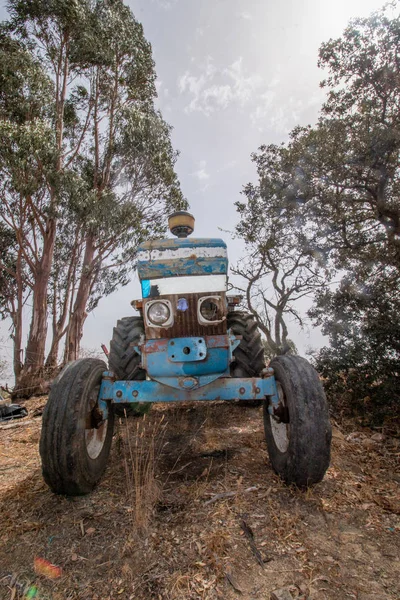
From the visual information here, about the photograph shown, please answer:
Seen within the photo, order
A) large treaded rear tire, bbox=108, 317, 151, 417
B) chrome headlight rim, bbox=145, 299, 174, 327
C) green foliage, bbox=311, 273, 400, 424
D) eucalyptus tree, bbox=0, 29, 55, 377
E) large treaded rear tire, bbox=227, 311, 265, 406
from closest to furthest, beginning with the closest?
1. chrome headlight rim, bbox=145, 299, 174, 327
2. large treaded rear tire, bbox=108, 317, 151, 417
3. large treaded rear tire, bbox=227, 311, 265, 406
4. green foliage, bbox=311, 273, 400, 424
5. eucalyptus tree, bbox=0, 29, 55, 377

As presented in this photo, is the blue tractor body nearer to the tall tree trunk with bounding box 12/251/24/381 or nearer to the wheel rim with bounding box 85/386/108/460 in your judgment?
the wheel rim with bounding box 85/386/108/460

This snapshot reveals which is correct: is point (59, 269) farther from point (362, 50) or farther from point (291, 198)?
point (362, 50)

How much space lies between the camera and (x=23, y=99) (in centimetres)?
1067

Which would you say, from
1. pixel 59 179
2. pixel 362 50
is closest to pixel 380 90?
pixel 362 50

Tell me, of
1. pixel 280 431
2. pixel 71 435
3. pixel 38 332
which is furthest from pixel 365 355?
pixel 38 332

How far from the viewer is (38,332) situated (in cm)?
1085

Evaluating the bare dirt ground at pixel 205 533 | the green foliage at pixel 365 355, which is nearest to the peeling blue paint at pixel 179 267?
the bare dirt ground at pixel 205 533

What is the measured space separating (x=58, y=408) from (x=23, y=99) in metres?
11.4

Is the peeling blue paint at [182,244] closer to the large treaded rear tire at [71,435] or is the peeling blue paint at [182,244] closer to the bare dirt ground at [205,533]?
the large treaded rear tire at [71,435]

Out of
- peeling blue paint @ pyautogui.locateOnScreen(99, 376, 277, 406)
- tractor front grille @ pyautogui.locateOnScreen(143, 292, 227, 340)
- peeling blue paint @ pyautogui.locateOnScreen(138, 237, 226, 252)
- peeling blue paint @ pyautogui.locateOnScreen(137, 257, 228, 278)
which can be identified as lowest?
peeling blue paint @ pyautogui.locateOnScreen(99, 376, 277, 406)

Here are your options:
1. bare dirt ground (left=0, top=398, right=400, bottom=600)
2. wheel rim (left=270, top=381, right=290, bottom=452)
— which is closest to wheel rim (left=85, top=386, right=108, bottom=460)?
bare dirt ground (left=0, top=398, right=400, bottom=600)

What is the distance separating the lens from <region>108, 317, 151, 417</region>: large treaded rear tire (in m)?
3.91

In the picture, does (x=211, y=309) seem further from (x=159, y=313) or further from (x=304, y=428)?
(x=304, y=428)

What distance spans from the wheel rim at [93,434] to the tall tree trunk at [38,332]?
7.82 meters
